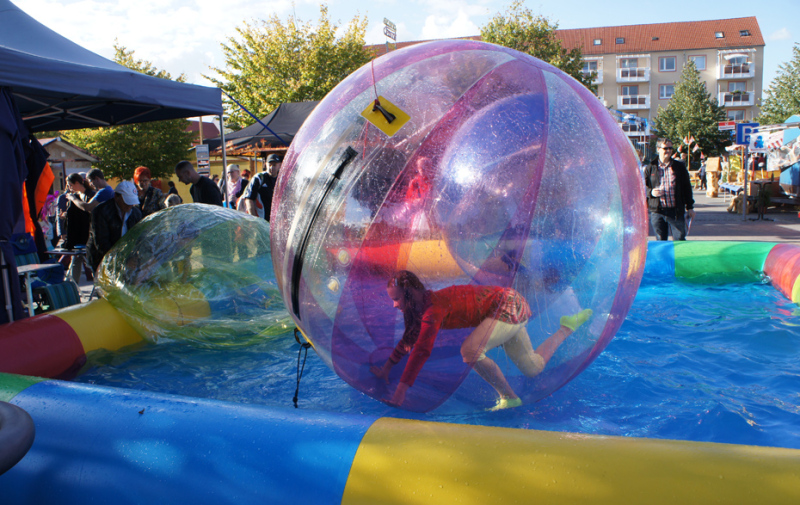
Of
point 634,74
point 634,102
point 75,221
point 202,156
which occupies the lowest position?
point 75,221

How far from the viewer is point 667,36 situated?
2227 inches

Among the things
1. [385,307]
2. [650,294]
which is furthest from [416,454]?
[650,294]

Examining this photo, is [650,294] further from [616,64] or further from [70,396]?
[616,64]

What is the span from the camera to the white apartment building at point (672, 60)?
2175 inches

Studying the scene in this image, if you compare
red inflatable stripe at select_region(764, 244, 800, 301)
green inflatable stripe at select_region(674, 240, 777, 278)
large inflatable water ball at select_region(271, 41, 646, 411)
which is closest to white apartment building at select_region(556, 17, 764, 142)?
green inflatable stripe at select_region(674, 240, 777, 278)

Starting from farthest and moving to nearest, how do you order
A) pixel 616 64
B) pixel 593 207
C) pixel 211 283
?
1. pixel 616 64
2. pixel 211 283
3. pixel 593 207

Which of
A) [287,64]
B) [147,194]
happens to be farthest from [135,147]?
[147,194]

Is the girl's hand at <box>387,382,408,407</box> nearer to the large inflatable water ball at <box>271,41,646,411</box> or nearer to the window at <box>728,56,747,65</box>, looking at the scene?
the large inflatable water ball at <box>271,41,646,411</box>

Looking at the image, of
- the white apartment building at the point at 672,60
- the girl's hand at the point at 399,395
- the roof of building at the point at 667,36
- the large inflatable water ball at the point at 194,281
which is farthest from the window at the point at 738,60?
the girl's hand at the point at 399,395

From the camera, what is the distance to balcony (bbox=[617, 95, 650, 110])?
186ft

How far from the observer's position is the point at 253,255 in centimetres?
499

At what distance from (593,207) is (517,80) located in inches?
27.6

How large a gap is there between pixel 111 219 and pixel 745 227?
12.5 metres

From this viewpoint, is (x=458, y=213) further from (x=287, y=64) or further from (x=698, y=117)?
(x=698, y=117)
